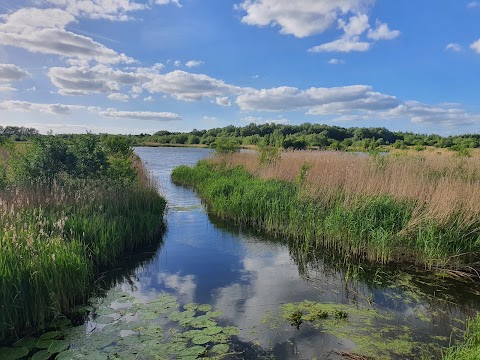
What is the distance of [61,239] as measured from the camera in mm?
5957

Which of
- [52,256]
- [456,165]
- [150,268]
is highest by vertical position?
[456,165]

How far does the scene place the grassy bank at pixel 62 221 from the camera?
4.98 meters

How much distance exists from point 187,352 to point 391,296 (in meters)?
3.97

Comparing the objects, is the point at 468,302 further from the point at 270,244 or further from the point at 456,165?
the point at 456,165

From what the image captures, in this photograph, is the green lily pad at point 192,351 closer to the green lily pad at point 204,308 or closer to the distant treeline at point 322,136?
the green lily pad at point 204,308

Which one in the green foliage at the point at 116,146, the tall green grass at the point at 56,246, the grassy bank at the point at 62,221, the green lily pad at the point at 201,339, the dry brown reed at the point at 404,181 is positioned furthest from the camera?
the green foliage at the point at 116,146

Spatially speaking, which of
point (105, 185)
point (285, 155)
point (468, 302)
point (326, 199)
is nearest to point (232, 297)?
point (468, 302)

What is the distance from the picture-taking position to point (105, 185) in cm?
1026

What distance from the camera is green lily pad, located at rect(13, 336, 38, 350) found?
4.45 m

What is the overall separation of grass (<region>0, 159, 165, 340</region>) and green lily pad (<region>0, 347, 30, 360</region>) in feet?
1.19

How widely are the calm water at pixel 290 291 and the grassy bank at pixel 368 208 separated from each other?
0.63m

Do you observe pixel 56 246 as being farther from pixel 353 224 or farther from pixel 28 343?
pixel 353 224

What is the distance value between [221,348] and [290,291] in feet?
7.67

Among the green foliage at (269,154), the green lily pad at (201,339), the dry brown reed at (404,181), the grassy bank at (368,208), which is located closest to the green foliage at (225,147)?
the green foliage at (269,154)
